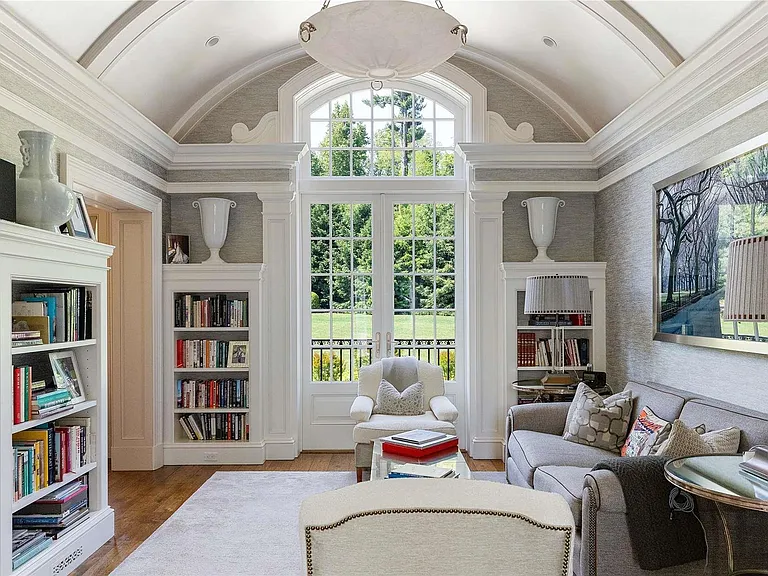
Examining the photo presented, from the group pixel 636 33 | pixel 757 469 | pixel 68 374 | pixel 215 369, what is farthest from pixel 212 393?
pixel 757 469

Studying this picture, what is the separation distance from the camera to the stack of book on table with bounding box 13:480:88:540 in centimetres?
328

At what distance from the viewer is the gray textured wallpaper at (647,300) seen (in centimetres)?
333

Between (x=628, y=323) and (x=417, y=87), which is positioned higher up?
(x=417, y=87)

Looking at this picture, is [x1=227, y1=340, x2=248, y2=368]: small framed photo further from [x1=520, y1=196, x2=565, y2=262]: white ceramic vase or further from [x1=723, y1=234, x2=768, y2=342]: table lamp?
[x1=723, y1=234, x2=768, y2=342]: table lamp

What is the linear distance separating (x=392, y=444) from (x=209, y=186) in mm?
2964

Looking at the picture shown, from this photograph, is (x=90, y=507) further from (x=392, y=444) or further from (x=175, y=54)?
(x=175, y=54)

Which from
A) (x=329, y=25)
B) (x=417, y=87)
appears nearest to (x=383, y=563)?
(x=329, y=25)

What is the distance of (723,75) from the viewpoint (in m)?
3.48

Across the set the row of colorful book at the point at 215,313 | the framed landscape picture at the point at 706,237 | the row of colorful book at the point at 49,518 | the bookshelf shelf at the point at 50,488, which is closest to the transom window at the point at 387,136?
the row of colorful book at the point at 215,313

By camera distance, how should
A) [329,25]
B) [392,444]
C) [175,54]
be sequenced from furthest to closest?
[175,54], [392,444], [329,25]

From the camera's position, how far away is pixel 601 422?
3.97 metres

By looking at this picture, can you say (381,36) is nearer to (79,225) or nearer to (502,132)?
(79,225)

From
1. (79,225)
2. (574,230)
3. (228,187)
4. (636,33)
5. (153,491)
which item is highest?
(636,33)

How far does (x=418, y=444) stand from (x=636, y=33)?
2.72m
